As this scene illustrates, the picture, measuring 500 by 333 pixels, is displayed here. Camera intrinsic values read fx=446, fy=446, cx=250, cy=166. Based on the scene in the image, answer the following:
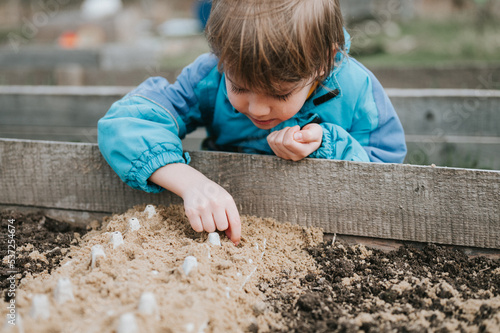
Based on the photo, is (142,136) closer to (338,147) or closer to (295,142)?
(295,142)

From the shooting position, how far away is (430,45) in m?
7.79

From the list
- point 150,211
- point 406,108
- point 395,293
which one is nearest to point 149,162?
point 150,211

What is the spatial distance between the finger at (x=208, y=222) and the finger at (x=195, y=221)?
0.02 m

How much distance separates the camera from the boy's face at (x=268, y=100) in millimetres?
1820

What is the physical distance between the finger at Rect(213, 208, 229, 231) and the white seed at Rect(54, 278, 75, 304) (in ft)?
2.07

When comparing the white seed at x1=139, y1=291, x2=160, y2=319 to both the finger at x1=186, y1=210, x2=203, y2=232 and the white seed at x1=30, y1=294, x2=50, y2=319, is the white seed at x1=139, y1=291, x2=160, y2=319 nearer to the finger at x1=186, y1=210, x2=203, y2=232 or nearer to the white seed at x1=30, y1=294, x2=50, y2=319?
the white seed at x1=30, y1=294, x2=50, y2=319

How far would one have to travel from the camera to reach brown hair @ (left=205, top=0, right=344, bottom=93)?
5.49ft

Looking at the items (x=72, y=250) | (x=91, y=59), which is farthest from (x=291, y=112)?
(x=91, y=59)

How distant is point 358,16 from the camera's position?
31.8ft

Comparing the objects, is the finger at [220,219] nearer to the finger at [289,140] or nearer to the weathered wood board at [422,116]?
the finger at [289,140]

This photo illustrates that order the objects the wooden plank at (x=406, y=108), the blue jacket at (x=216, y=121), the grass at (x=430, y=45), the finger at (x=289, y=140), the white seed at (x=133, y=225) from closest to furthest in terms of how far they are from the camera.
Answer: the white seed at (x=133, y=225)
the finger at (x=289, y=140)
the blue jacket at (x=216, y=121)
the wooden plank at (x=406, y=108)
the grass at (x=430, y=45)

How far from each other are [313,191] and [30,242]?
4.18 feet

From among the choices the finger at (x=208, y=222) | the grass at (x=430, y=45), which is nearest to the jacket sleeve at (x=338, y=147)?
the finger at (x=208, y=222)

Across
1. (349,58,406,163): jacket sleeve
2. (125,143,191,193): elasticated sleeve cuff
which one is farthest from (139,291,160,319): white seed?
(349,58,406,163): jacket sleeve
